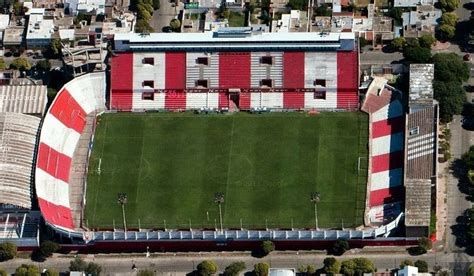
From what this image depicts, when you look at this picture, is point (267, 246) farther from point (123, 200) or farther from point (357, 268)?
point (123, 200)

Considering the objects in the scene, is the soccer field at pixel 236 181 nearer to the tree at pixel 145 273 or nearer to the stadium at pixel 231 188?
the stadium at pixel 231 188

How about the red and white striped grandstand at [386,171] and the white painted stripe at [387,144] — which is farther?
the white painted stripe at [387,144]

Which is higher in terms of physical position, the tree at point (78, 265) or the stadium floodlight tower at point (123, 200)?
the stadium floodlight tower at point (123, 200)

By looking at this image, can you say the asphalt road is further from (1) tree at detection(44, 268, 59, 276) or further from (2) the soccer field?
(2) the soccer field

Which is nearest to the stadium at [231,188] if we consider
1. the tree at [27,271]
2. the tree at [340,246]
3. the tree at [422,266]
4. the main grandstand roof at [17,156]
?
the tree at [340,246]

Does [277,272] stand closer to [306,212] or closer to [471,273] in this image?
[306,212]

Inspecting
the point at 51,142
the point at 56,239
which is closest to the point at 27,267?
the point at 56,239
